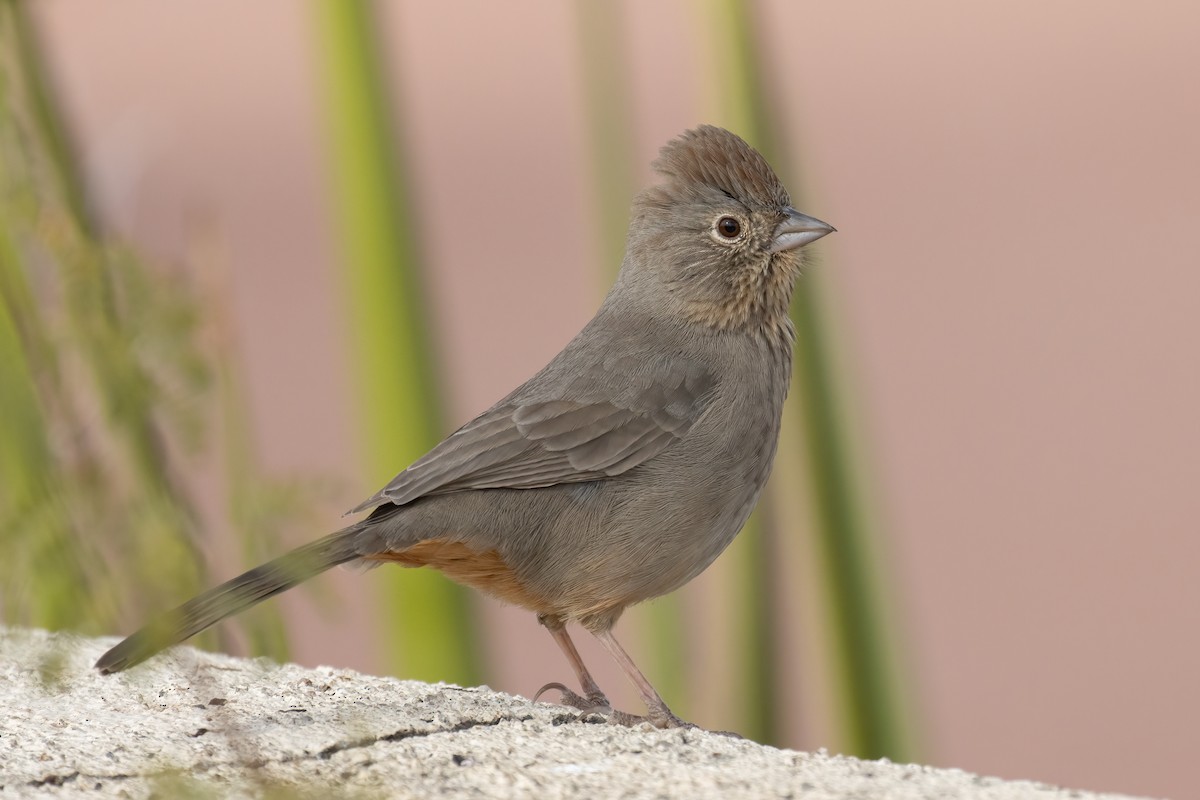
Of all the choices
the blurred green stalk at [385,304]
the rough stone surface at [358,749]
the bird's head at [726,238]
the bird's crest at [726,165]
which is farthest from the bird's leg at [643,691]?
the bird's crest at [726,165]

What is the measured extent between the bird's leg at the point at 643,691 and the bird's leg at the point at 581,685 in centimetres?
9

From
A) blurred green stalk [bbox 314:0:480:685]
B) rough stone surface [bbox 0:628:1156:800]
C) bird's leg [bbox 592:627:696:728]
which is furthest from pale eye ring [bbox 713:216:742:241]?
rough stone surface [bbox 0:628:1156:800]

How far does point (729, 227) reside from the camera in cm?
429

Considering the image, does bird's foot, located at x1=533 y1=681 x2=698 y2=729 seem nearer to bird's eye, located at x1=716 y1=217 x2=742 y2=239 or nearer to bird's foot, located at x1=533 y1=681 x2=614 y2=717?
bird's foot, located at x1=533 y1=681 x2=614 y2=717

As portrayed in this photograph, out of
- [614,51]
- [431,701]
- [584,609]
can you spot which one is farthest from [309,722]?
[614,51]

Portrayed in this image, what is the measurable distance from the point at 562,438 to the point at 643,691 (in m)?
0.62

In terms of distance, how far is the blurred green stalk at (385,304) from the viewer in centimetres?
443

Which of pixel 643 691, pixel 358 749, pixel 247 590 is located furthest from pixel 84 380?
pixel 358 749

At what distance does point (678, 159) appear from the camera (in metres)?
4.31

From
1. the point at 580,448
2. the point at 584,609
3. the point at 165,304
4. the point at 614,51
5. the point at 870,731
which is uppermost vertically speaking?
the point at 614,51

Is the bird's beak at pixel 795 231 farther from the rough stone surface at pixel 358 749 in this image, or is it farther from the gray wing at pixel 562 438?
the rough stone surface at pixel 358 749

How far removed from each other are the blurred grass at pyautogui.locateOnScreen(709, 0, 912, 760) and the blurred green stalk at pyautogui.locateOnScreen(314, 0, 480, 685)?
3.18 feet

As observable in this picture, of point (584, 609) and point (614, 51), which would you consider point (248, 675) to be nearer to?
point (584, 609)

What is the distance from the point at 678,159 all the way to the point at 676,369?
66cm
